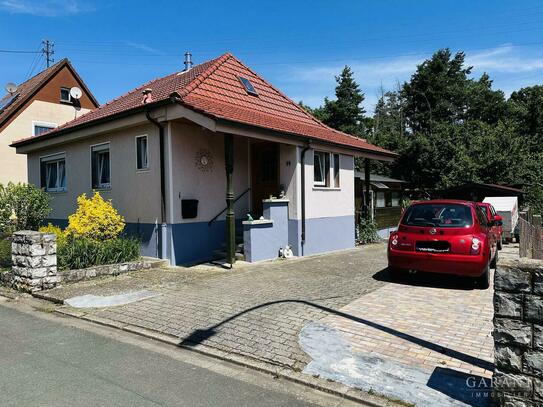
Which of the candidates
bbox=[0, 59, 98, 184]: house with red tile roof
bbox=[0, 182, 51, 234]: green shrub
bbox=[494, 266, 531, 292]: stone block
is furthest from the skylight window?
bbox=[0, 59, 98, 184]: house with red tile roof

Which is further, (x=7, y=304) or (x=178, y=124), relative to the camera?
(x=178, y=124)

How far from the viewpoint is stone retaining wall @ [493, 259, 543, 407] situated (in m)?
3.19

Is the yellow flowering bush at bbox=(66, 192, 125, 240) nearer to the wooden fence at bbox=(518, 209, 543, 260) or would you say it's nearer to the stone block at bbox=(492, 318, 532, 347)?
the stone block at bbox=(492, 318, 532, 347)

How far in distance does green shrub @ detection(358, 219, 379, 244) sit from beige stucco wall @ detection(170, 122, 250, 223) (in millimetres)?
5914

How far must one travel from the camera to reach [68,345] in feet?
16.8

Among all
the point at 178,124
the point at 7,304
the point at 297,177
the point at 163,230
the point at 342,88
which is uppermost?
the point at 342,88

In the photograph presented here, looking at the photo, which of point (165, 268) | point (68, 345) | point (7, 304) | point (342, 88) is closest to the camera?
point (68, 345)

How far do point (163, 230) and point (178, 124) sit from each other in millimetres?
2757

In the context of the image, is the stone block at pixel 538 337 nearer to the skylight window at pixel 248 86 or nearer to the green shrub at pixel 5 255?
the green shrub at pixel 5 255

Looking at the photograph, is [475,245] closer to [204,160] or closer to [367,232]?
[204,160]

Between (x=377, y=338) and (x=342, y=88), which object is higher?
(x=342, y=88)

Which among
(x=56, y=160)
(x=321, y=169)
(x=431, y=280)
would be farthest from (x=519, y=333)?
(x=56, y=160)

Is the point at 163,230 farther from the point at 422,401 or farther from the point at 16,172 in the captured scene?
the point at 16,172

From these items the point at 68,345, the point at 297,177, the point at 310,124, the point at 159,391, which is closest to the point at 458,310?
the point at 159,391
